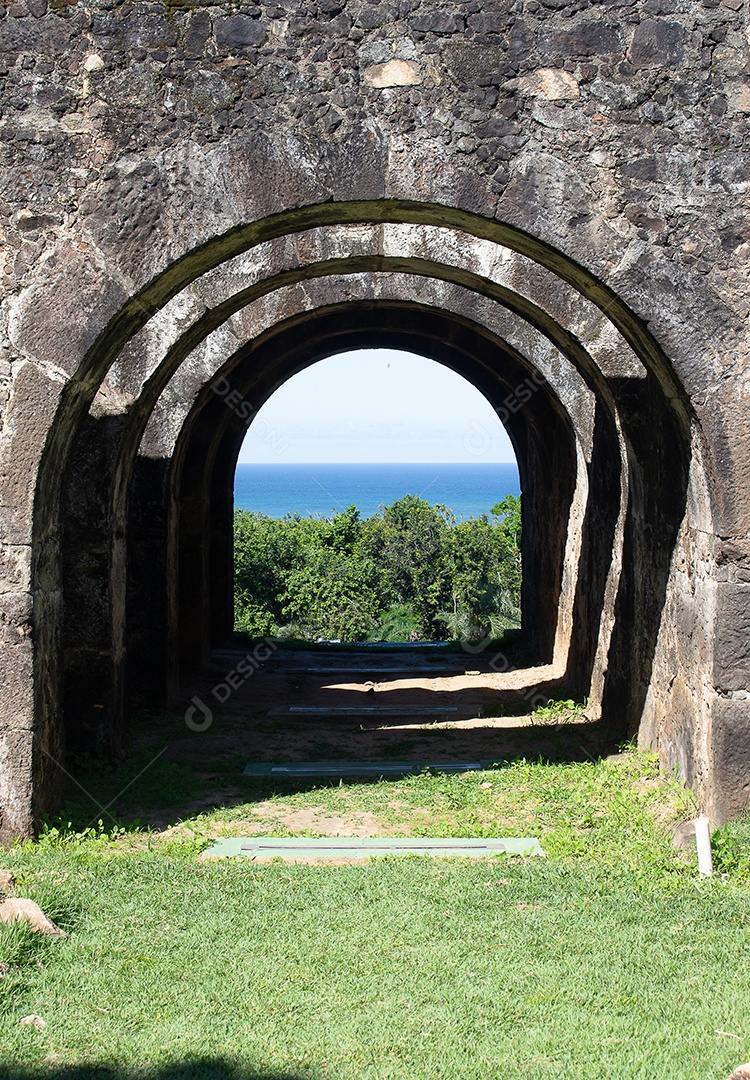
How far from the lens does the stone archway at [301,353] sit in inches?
210

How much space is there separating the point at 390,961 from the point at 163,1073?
1.01 m

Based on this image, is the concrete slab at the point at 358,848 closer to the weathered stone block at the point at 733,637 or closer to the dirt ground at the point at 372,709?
the weathered stone block at the point at 733,637

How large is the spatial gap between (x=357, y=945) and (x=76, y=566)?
147 inches

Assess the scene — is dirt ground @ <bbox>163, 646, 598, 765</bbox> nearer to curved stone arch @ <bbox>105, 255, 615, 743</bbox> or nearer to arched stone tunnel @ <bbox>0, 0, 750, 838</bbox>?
curved stone arch @ <bbox>105, 255, 615, 743</bbox>

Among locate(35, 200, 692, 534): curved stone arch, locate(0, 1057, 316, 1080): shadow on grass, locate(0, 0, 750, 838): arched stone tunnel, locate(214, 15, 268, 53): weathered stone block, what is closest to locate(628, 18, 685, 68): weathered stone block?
locate(0, 0, 750, 838): arched stone tunnel

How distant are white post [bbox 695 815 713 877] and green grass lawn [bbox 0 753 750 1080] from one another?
58 mm

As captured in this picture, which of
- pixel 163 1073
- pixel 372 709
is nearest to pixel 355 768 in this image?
pixel 372 709

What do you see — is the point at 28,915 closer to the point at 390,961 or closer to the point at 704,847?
the point at 390,961

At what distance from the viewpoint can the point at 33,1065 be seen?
3.27 metres

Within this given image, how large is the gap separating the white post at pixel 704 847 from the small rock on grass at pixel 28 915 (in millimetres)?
2650

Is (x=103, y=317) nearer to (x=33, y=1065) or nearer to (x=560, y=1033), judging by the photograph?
(x=33, y=1065)

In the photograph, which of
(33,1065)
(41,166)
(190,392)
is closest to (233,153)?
(41,166)

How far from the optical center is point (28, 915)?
407cm

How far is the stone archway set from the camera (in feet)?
17.5
